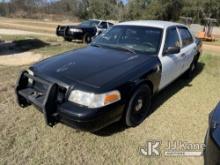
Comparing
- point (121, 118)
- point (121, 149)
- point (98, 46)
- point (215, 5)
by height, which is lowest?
point (121, 149)

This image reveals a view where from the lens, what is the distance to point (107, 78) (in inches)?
137

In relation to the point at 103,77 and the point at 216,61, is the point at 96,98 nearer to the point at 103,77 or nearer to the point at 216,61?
the point at 103,77

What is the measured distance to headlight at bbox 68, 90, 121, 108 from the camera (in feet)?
10.5

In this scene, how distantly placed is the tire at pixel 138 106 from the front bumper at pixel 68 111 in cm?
26

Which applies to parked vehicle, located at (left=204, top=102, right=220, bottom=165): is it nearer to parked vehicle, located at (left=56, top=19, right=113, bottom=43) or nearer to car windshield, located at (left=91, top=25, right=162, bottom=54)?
car windshield, located at (left=91, top=25, right=162, bottom=54)

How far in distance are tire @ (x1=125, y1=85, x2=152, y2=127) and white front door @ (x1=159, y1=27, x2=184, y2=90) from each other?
621 mm

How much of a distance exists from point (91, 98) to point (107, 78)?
44 cm

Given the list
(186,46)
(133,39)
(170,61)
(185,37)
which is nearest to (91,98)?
(133,39)

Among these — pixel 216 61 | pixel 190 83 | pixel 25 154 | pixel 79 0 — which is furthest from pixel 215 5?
pixel 25 154

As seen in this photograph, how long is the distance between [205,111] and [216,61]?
524cm

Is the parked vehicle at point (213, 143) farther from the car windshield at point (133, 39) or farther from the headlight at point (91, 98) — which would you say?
the car windshield at point (133, 39)

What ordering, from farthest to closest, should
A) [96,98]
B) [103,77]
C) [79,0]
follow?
[79,0]
[103,77]
[96,98]

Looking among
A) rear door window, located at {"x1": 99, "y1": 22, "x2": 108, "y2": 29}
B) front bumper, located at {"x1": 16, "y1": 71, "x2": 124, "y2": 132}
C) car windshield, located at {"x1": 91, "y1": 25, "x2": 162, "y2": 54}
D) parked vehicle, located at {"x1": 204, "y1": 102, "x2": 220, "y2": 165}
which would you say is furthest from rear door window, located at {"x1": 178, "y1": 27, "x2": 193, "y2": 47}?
rear door window, located at {"x1": 99, "y1": 22, "x2": 108, "y2": 29}

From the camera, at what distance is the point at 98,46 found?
489cm
